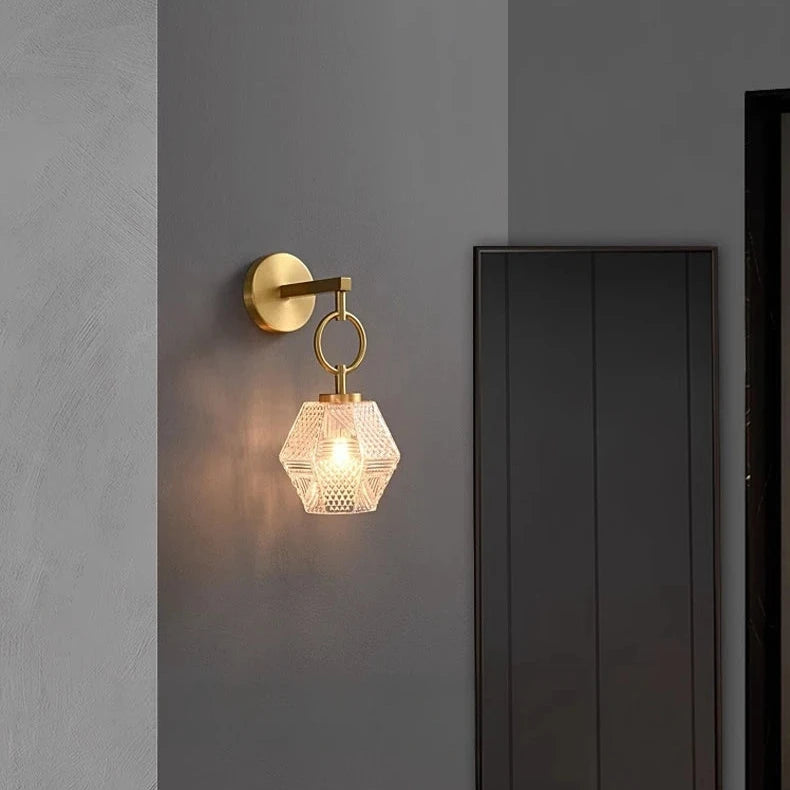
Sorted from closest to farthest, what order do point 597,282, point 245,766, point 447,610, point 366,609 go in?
1. point 245,766
2. point 366,609
3. point 447,610
4. point 597,282

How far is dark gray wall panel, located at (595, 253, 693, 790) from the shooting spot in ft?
Answer: 4.91

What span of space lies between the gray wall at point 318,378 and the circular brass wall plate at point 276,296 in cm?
2

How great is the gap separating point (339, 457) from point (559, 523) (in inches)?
25.1

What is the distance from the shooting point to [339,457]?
3.14ft

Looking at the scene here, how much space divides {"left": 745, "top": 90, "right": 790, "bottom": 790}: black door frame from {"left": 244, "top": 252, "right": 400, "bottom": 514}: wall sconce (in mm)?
791

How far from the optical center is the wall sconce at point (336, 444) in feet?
3.15

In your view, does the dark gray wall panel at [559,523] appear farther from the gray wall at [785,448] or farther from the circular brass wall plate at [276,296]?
the circular brass wall plate at [276,296]
